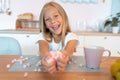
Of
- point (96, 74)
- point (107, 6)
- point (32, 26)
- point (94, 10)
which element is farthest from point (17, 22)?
point (96, 74)

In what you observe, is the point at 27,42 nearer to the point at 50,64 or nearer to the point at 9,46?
the point at 9,46

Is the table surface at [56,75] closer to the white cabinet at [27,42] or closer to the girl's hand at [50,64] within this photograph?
the girl's hand at [50,64]

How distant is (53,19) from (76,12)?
4.88 ft

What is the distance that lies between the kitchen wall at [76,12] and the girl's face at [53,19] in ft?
4.47

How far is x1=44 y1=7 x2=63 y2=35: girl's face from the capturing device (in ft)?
4.41

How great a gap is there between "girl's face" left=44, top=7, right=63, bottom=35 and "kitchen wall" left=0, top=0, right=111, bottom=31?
1.36 m

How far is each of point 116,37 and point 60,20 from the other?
1232 millimetres

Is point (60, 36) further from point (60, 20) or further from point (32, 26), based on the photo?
point (32, 26)

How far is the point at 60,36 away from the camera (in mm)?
1501

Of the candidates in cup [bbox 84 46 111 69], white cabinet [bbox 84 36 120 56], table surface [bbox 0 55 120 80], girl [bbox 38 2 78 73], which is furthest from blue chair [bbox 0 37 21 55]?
white cabinet [bbox 84 36 120 56]

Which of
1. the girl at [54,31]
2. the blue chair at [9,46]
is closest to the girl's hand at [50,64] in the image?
Result: the girl at [54,31]

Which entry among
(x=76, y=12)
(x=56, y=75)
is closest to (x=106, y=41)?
(x=76, y=12)

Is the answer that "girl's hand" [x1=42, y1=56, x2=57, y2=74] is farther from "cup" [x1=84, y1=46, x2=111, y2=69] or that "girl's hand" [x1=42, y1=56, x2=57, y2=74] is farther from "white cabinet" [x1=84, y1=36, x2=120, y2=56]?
"white cabinet" [x1=84, y1=36, x2=120, y2=56]

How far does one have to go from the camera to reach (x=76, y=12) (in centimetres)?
279
